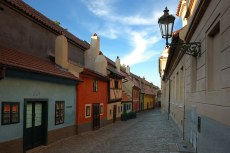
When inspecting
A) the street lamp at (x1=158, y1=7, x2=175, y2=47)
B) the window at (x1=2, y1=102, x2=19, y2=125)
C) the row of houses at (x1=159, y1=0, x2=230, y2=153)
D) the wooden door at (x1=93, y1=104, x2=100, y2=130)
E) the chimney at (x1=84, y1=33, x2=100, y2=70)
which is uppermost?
the chimney at (x1=84, y1=33, x2=100, y2=70)

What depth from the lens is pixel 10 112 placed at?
33.4 feet

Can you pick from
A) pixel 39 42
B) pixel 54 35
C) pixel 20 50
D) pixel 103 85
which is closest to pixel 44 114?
pixel 20 50

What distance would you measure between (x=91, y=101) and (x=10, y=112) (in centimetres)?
949

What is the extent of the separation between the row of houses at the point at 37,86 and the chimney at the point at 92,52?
210 centimetres

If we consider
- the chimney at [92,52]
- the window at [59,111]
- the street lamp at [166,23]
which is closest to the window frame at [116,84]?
the chimney at [92,52]

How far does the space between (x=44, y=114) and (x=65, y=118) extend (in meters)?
2.21

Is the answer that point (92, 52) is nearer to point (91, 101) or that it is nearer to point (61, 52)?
point (91, 101)

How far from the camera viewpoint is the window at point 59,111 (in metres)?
14.1

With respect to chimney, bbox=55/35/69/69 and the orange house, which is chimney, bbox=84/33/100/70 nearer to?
the orange house

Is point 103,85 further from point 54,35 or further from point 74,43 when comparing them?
point 54,35

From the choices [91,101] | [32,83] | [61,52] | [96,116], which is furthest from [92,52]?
[32,83]

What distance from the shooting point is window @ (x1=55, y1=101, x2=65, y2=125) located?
1406 cm

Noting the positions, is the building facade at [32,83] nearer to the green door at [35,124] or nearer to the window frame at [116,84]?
the green door at [35,124]

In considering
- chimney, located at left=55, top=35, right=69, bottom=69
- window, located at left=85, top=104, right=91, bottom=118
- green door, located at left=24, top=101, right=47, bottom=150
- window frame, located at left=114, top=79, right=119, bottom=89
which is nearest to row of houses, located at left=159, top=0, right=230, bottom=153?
green door, located at left=24, top=101, right=47, bottom=150
